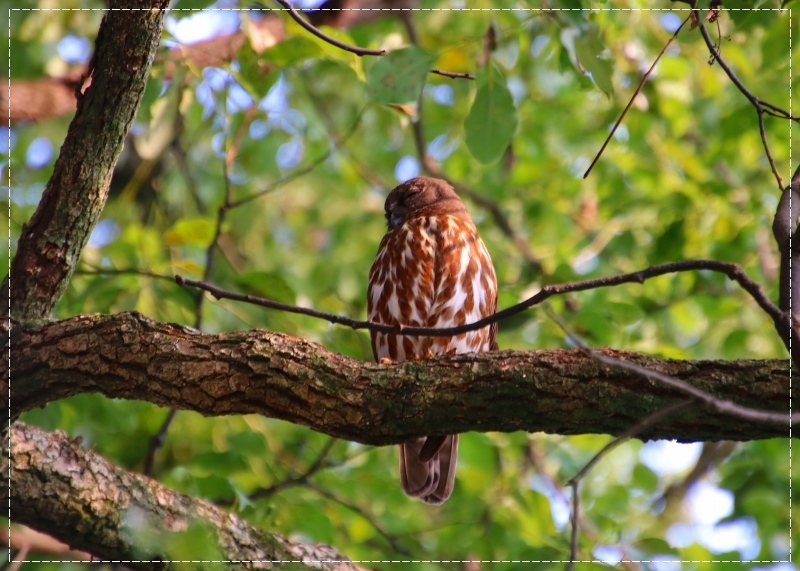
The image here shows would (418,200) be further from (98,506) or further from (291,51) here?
(98,506)

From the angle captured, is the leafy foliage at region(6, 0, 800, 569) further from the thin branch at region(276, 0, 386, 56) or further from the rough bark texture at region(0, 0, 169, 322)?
the rough bark texture at region(0, 0, 169, 322)

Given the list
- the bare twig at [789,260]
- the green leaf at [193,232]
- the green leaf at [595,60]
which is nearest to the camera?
the bare twig at [789,260]

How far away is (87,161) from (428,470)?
2635 mm

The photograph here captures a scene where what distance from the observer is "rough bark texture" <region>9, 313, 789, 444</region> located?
2.96 metres

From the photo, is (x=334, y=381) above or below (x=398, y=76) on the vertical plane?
below

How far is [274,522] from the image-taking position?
15.3ft

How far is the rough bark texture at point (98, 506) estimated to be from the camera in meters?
3.19

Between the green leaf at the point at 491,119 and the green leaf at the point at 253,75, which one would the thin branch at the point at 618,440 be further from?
the green leaf at the point at 253,75

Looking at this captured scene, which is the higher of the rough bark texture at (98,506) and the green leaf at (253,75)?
the green leaf at (253,75)

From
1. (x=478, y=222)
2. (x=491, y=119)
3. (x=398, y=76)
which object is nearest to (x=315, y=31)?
(x=398, y=76)

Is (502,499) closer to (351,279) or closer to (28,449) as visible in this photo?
(351,279)

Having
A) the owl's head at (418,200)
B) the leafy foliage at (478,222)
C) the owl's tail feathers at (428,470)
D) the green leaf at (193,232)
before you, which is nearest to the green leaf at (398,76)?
the leafy foliage at (478,222)

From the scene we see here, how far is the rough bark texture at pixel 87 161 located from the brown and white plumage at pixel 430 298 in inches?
81.6

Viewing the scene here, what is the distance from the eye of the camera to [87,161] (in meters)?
3.23
